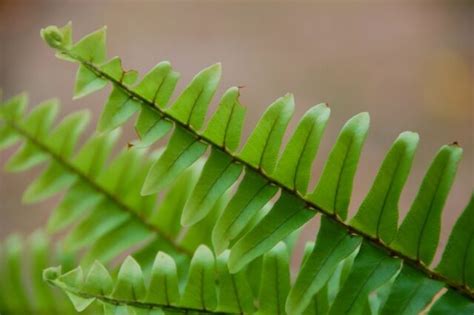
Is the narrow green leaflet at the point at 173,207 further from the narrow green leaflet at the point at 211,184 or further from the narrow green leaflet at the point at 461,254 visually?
the narrow green leaflet at the point at 461,254

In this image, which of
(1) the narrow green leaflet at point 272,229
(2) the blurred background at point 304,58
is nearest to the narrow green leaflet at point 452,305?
(1) the narrow green leaflet at point 272,229

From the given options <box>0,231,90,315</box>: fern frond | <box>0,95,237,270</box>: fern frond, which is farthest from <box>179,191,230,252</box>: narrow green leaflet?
<box>0,231,90,315</box>: fern frond

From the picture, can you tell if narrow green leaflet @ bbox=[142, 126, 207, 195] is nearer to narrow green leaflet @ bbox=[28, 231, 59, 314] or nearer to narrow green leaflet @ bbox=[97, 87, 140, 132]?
narrow green leaflet @ bbox=[97, 87, 140, 132]

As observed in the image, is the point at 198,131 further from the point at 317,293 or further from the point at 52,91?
the point at 52,91

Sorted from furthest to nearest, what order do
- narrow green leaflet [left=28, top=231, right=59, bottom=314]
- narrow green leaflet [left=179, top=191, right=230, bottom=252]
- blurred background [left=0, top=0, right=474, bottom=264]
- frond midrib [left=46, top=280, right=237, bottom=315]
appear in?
blurred background [left=0, top=0, right=474, bottom=264]
narrow green leaflet [left=28, top=231, right=59, bottom=314]
narrow green leaflet [left=179, top=191, right=230, bottom=252]
frond midrib [left=46, top=280, right=237, bottom=315]

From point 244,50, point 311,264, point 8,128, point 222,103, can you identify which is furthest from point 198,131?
point 244,50

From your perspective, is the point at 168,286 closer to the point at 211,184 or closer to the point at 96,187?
the point at 211,184
